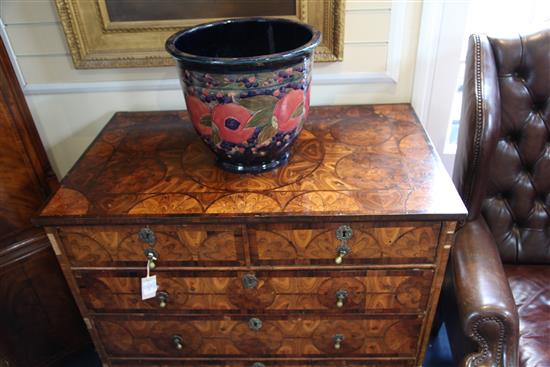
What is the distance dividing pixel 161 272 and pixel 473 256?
0.79 metres

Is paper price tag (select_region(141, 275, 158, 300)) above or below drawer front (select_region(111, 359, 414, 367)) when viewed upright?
above

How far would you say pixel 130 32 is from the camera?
1.36 metres

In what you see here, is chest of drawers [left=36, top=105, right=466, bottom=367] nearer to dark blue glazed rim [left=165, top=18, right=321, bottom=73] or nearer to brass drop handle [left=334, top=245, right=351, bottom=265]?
brass drop handle [left=334, top=245, right=351, bottom=265]

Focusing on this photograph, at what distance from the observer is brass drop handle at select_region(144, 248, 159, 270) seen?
111cm

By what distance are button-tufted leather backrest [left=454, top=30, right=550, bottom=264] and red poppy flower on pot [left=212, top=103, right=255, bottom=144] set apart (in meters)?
0.58

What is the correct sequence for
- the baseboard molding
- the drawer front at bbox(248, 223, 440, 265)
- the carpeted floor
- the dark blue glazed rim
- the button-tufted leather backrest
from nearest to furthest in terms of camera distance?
the dark blue glazed rim
the drawer front at bbox(248, 223, 440, 265)
the button-tufted leather backrest
the baseboard molding
the carpeted floor

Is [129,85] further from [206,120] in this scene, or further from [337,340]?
[337,340]

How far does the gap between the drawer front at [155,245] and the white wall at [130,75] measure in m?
0.58

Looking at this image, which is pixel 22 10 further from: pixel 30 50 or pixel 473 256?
pixel 473 256

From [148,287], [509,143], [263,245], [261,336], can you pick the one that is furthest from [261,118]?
[509,143]

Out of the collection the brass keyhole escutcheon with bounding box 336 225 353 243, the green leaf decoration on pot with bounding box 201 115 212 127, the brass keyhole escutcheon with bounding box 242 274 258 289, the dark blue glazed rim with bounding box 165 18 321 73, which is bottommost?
the brass keyhole escutcheon with bounding box 242 274 258 289

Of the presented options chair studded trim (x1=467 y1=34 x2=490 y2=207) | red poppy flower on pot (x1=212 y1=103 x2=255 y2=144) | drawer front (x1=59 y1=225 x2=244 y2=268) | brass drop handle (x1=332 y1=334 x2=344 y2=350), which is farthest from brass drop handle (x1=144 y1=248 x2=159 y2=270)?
chair studded trim (x1=467 y1=34 x2=490 y2=207)

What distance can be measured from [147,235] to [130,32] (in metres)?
0.65

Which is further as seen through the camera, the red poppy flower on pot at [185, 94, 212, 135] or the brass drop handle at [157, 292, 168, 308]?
the brass drop handle at [157, 292, 168, 308]
